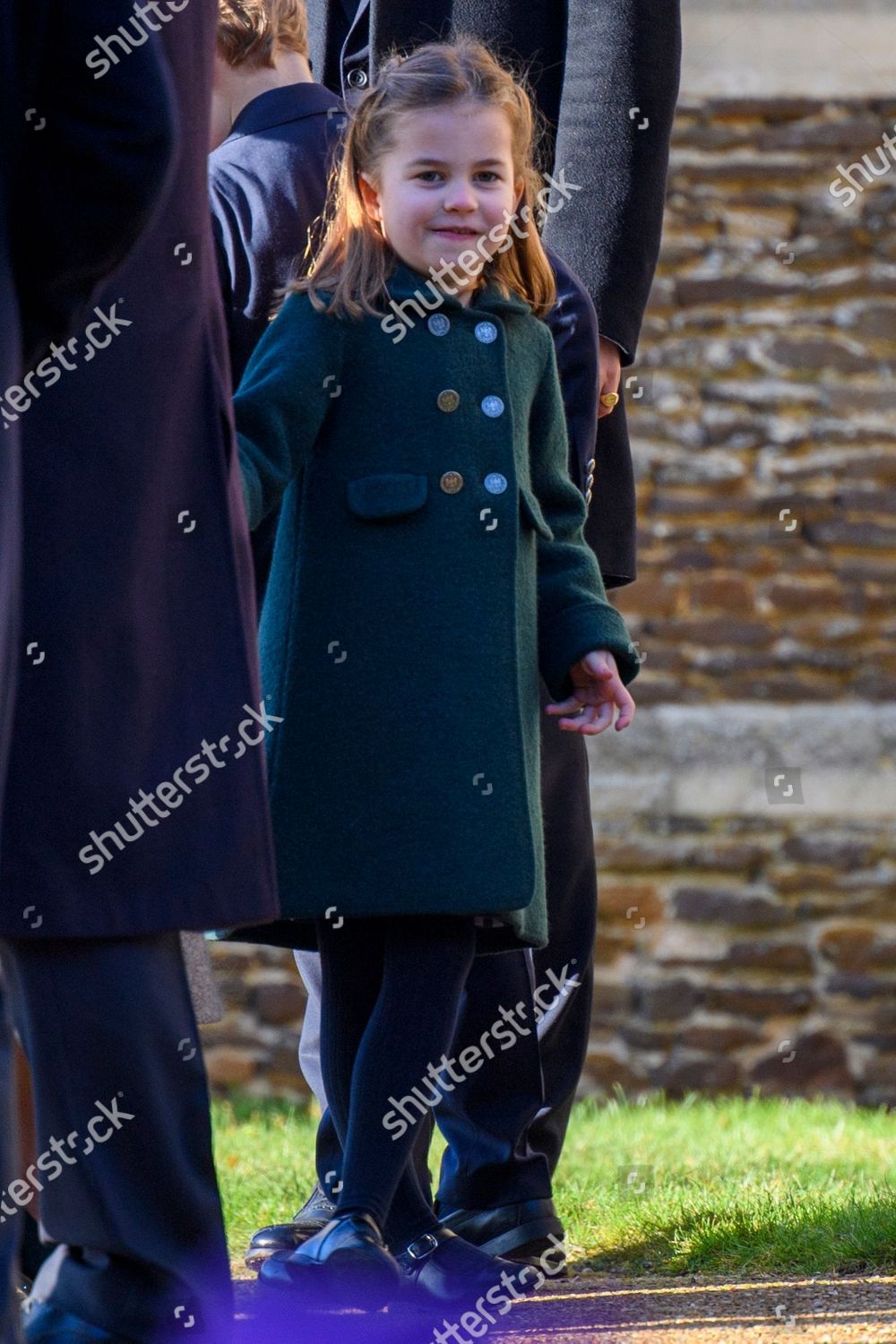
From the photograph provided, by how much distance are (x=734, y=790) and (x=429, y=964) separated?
151 inches

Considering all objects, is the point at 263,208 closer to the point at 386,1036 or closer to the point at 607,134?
the point at 607,134

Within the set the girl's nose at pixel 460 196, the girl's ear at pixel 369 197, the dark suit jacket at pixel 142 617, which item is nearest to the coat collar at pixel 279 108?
the girl's ear at pixel 369 197

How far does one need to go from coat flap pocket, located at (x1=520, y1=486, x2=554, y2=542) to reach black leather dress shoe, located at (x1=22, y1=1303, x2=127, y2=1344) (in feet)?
3.90

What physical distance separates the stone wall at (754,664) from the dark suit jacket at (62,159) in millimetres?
4461

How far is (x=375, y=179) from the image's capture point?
2.51 metres

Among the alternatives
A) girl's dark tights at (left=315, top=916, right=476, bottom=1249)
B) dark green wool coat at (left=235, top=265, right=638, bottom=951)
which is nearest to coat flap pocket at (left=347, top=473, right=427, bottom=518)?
dark green wool coat at (left=235, top=265, right=638, bottom=951)

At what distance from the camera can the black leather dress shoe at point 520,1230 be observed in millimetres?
2607

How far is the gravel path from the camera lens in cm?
212

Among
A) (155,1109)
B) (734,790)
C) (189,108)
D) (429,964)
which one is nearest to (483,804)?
(429,964)

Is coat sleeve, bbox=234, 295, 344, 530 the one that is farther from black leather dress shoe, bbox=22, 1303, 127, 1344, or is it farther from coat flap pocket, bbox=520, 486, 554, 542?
black leather dress shoe, bbox=22, 1303, 127, 1344

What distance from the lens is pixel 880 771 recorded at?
19.9ft

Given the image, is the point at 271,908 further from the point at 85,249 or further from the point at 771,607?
the point at 771,607

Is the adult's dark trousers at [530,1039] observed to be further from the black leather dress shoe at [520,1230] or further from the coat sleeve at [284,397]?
the coat sleeve at [284,397]

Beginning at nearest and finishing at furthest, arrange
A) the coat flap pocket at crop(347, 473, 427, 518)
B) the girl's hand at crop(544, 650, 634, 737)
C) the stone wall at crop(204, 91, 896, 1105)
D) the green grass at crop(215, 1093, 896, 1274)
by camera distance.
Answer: the coat flap pocket at crop(347, 473, 427, 518)
the girl's hand at crop(544, 650, 634, 737)
the green grass at crop(215, 1093, 896, 1274)
the stone wall at crop(204, 91, 896, 1105)
